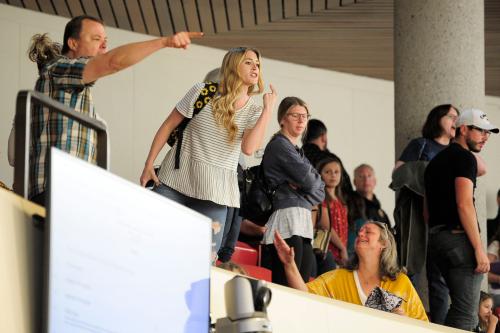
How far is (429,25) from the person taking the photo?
8703mm

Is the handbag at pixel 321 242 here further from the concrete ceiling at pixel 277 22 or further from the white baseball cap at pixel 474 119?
the concrete ceiling at pixel 277 22

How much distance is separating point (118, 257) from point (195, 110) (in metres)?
3.56

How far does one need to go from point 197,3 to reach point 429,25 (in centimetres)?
366

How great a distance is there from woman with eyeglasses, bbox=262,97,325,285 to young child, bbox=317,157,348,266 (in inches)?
58.3

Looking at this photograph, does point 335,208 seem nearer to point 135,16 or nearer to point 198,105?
point 198,105

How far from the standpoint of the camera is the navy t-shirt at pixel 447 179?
21.9ft

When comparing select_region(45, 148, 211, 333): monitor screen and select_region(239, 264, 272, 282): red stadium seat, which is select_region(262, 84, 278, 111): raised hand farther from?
select_region(45, 148, 211, 333): monitor screen

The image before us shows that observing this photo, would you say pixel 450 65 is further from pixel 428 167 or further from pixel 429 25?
pixel 428 167

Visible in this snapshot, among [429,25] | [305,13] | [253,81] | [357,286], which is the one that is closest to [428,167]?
[357,286]

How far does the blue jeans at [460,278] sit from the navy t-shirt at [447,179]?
0.32 ft

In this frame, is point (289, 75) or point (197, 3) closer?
point (197, 3)

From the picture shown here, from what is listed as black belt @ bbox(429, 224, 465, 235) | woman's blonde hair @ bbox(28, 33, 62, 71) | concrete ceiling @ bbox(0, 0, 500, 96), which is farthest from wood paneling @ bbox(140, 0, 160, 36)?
woman's blonde hair @ bbox(28, 33, 62, 71)

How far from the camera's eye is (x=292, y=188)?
6.63 metres

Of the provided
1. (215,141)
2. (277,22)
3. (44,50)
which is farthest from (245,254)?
(277,22)
